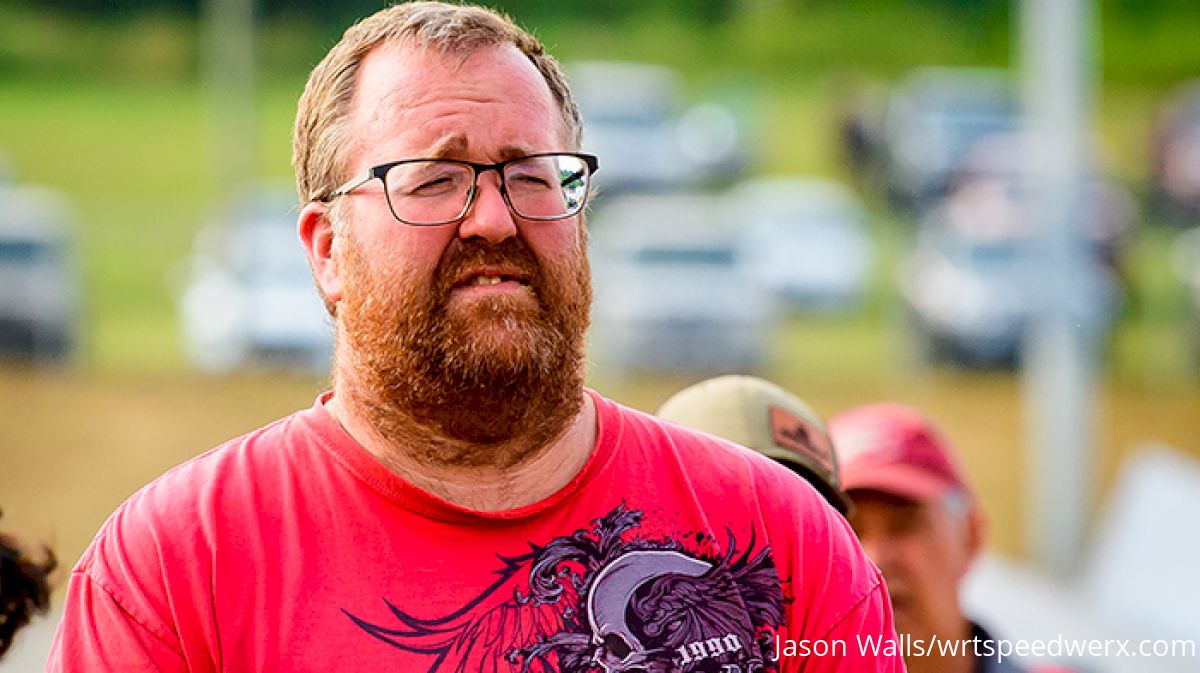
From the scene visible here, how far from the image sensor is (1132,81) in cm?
1656

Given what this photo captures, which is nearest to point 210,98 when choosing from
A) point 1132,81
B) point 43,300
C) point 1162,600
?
point 43,300

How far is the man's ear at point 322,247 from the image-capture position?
2.12 meters

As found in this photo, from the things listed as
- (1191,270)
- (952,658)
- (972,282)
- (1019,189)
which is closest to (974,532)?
(952,658)

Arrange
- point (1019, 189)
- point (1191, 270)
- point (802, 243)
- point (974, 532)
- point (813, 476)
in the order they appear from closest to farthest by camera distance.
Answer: point (813, 476) → point (974, 532) → point (1019, 189) → point (1191, 270) → point (802, 243)

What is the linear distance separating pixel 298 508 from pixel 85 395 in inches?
570

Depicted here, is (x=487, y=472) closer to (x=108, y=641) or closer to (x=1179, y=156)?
(x=108, y=641)

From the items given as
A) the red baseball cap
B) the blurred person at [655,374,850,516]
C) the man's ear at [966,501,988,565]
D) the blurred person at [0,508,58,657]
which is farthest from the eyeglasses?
the man's ear at [966,501,988,565]

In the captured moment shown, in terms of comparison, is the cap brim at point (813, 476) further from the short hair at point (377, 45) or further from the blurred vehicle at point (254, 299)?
the blurred vehicle at point (254, 299)

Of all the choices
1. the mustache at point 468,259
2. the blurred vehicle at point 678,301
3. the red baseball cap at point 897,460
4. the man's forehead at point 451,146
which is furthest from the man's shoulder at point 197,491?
the blurred vehicle at point 678,301

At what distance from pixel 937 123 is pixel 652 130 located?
2.84 metres

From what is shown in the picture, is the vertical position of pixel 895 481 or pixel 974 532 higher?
pixel 895 481

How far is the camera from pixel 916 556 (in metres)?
3.19

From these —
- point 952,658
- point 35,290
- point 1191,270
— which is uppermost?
point 952,658

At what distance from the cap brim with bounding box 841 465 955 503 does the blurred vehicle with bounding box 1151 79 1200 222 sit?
13132 mm
